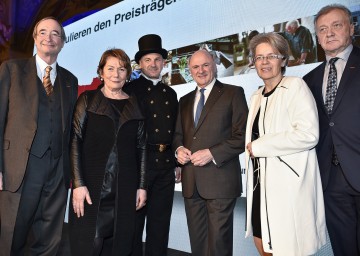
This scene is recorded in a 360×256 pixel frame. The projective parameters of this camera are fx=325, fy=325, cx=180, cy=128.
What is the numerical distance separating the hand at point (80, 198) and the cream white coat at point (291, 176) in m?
1.10

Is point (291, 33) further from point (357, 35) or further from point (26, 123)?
point (26, 123)

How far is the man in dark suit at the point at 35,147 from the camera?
2.37 meters

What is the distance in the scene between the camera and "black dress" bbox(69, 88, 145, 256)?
210 cm

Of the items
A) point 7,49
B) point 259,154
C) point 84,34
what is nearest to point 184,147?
point 259,154

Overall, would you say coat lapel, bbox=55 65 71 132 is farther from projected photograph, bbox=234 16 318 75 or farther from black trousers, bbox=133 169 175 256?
projected photograph, bbox=234 16 318 75

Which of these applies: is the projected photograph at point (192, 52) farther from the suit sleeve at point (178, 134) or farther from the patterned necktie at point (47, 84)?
the patterned necktie at point (47, 84)

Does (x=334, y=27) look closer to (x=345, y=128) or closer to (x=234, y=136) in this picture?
(x=345, y=128)

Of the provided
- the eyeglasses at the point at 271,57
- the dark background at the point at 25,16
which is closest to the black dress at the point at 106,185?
the eyeglasses at the point at 271,57

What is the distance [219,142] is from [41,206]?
1.48m

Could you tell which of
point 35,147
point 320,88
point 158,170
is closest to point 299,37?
point 320,88

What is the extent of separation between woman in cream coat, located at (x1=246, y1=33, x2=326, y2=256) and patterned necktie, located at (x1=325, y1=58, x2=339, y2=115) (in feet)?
0.65

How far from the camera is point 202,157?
2324 millimetres

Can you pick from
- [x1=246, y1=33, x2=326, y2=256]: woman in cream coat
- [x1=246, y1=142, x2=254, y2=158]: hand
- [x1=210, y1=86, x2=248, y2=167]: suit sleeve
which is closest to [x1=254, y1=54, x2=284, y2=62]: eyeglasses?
[x1=246, y1=33, x2=326, y2=256]: woman in cream coat

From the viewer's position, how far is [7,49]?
640cm
